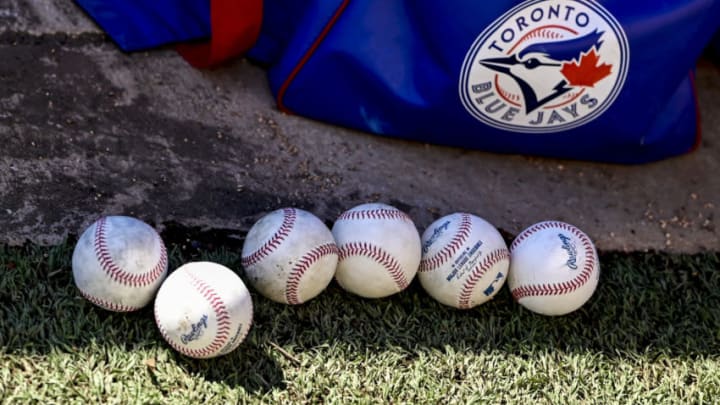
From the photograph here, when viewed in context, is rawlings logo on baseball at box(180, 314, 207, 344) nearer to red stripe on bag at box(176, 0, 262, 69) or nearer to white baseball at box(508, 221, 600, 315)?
white baseball at box(508, 221, 600, 315)

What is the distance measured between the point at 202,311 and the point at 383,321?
0.67 metres

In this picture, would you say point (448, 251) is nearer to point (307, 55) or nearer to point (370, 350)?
point (370, 350)

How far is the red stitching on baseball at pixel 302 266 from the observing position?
9.37 feet

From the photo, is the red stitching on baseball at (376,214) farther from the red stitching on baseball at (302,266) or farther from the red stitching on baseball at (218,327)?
the red stitching on baseball at (218,327)

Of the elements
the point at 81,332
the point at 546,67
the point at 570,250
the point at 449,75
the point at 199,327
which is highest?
the point at 546,67

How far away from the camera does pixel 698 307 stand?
10.8ft

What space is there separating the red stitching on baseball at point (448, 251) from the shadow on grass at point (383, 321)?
139 mm

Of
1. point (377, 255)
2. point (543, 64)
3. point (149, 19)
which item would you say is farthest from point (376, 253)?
point (149, 19)

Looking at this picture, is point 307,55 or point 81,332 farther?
point 307,55

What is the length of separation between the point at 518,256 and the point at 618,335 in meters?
0.45

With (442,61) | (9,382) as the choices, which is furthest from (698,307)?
(9,382)

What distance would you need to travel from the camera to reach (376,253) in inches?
116

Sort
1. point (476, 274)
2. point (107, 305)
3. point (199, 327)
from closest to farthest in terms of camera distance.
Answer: point (199, 327)
point (107, 305)
point (476, 274)

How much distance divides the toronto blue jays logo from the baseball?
1.96 feet
